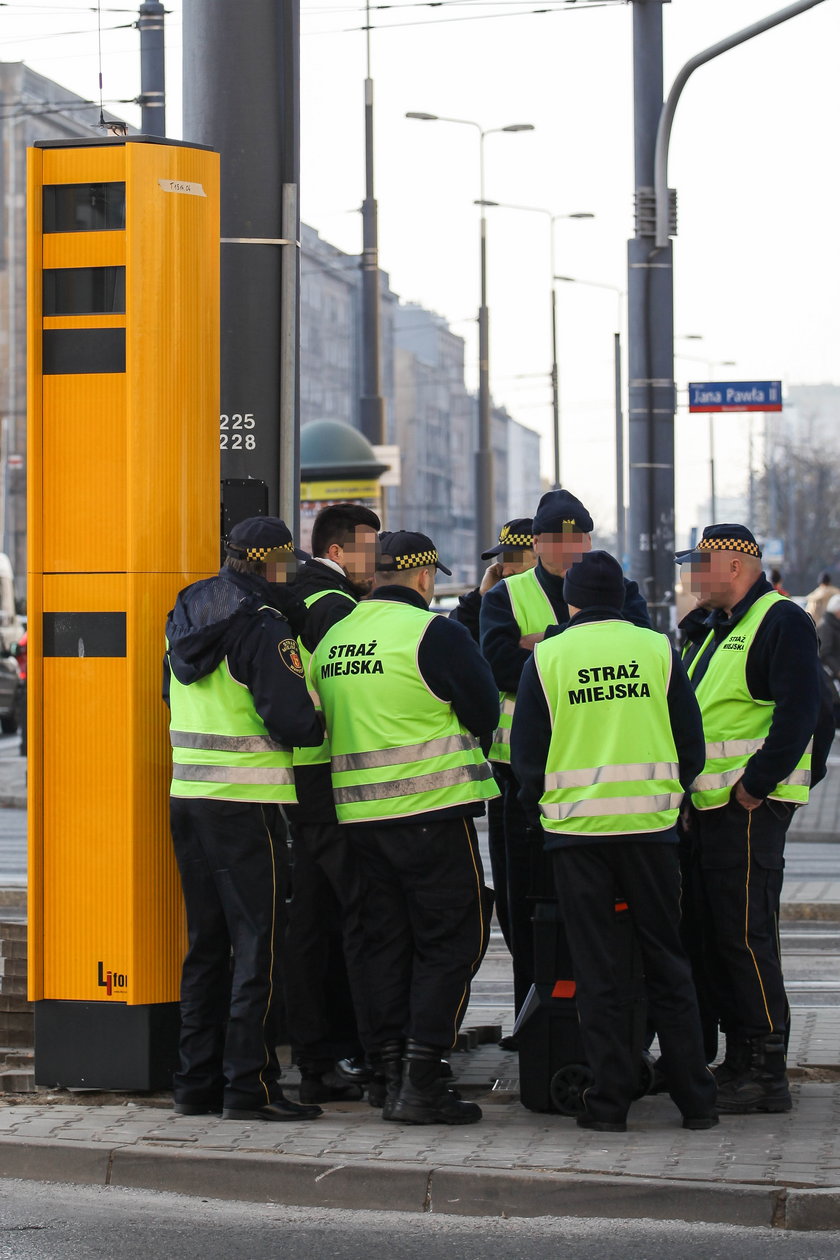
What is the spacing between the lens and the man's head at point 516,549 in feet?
25.2

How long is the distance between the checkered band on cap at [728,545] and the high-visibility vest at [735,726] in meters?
0.17

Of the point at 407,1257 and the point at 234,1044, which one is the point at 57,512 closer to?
the point at 234,1044

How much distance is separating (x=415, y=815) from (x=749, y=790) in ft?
3.66

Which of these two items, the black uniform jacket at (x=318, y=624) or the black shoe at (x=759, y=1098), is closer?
the black shoe at (x=759, y=1098)

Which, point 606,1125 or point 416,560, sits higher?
point 416,560

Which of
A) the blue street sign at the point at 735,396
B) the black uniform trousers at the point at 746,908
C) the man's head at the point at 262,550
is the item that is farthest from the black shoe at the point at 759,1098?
the blue street sign at the point at 735,396

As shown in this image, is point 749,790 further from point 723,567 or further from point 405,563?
point 405,563

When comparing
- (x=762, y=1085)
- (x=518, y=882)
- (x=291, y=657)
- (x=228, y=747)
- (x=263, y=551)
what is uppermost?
(x=263, y=551)

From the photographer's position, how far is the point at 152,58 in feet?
58.6

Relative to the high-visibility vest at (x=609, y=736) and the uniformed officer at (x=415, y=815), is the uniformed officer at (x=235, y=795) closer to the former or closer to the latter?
the uniformed officer at (x=415, y=815)

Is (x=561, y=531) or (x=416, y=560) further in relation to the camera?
(x=561, y=531)

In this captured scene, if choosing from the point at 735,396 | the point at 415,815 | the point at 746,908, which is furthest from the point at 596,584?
the point at 735,396

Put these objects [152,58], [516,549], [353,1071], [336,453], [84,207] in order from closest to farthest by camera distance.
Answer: [84,207]
[353,1071]
[516,549]
[152,58]
[336,453]

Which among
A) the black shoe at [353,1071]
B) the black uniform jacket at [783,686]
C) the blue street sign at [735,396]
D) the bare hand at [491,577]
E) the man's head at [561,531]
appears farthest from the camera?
the blue street sign at [735,396]
